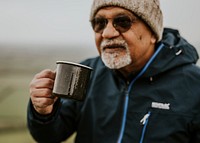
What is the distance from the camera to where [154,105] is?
59.4 inches

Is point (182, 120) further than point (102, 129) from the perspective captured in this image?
No

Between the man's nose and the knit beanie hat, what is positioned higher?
the knit beanie hat

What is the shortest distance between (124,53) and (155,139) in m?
0.34

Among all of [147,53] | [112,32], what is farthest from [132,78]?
[112,32]

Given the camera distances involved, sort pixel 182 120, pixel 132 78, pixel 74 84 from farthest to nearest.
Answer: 1. pixel 132 78
2. pixel 182 120
3. pixel 74 84

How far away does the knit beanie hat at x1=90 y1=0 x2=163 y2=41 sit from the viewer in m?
1.49

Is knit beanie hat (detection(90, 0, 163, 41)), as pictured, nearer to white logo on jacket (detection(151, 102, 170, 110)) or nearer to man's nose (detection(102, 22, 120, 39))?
man's nose (detection(102, 22, 120, 39))

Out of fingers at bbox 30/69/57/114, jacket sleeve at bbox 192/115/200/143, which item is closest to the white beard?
fingers at bbox 30/69/57/114

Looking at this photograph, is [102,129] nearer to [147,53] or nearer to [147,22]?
[147,53]

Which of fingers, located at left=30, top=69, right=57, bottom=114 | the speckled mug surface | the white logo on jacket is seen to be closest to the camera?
the speckled mug surface

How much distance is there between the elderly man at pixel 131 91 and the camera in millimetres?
1467

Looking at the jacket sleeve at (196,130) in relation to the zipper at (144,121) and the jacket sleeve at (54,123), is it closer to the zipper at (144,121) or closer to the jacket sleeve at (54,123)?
the zipper at (144,121)

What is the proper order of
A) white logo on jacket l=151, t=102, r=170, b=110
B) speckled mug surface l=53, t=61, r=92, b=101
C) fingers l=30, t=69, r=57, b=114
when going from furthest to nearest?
white logo on jacket l=151, t=102, r=170, b=110, fingers l=30, t=69, r=57, b=114, speckled mug surface l=53, t=61, r=92, b=101

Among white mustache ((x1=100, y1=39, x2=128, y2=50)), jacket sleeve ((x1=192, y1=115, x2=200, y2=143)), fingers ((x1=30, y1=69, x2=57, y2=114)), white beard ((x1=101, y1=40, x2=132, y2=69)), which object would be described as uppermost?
white mustache ((x1=100, y1=39, x2=128, y2=50))
